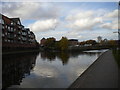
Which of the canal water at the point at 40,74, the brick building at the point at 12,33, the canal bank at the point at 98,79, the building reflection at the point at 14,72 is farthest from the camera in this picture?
the brick building at the point at 12,33

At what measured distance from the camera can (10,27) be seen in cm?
6481

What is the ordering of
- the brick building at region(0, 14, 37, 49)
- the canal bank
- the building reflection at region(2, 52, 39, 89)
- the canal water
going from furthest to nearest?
the brick building at region(0, 14, 37, 49)
the building reflection at region(2, 52, 39, 89)
the canal water
the canal bank

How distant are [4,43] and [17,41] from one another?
1415cm

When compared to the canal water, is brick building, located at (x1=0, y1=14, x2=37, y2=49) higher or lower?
higher

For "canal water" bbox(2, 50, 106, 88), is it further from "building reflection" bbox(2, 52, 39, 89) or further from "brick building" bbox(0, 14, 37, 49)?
"brick building" bbox(0, 14, 37, 49)

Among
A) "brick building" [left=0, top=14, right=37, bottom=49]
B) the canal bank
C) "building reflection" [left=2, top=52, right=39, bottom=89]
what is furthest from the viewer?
"brick building" [left=0, top=14, right=37, bottom=49]

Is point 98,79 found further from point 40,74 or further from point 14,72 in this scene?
point 14,72

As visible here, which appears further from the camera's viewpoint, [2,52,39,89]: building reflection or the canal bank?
[2,52,39,89]: building reflection

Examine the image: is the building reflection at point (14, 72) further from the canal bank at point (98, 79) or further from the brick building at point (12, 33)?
the brick building at point (12, 33)

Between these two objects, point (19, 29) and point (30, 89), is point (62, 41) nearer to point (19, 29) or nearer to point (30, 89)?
point (19, 29)

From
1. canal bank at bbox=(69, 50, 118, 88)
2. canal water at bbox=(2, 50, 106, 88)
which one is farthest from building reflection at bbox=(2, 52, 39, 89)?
canal bank at bbox=(69, 50, 118, 88)

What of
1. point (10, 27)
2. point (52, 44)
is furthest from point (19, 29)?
point (52, 44)

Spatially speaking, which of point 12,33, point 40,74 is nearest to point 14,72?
point 40,74

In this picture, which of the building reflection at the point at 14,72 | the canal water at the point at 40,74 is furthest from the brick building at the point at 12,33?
the canal water at the point at 40,74
